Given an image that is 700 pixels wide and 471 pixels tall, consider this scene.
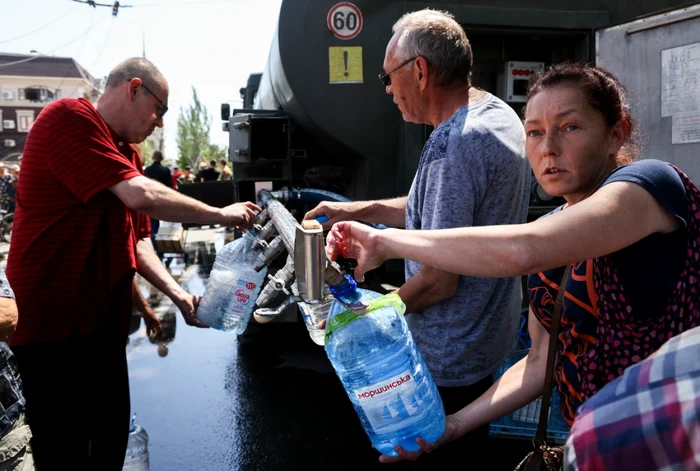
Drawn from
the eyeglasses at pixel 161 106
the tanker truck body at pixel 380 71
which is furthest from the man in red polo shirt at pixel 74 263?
the tanker truck body at pixel 380 71

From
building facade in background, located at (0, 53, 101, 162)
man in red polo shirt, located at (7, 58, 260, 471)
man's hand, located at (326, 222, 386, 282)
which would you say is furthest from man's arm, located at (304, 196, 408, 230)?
building facade in background, located at (0, 53, 101, 162)

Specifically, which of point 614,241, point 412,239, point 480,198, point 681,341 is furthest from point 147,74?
point 681,341

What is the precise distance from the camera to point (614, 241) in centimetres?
119

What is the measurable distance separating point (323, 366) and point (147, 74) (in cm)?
328

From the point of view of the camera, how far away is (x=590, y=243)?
1197 millimetres

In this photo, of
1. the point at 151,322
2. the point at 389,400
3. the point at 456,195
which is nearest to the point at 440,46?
the point at 456,195

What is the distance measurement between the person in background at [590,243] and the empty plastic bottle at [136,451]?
94.7 inches

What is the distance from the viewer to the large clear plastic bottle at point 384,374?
1552 millimetres

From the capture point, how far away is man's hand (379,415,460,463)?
167cm

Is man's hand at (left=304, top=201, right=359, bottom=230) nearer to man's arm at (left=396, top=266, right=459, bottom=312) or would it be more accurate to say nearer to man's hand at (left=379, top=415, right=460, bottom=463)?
man's arm at (left=396, top=266, right=459, bottom=312)

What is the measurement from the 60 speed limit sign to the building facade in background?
58.8 m

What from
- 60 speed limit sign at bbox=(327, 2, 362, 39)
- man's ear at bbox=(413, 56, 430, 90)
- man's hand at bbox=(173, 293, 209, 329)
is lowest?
man's hand at bbox=(173, 293, 209, 329)

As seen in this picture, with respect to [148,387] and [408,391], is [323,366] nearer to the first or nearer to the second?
[148,387]

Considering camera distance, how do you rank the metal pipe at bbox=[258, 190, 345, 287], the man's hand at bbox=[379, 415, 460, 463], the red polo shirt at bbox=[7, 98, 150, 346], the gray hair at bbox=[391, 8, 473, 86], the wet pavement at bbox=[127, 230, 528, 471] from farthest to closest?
the wet pavement at bbox=[127, 230, 528, 471], the red polo shirt at bbox=[7, 98, 150, 346], the gray hair at bbox=[391, 8, 473, 86], the man's hand at bbox=[379, 415, 460, 463], the metal pipe at bbox=[258, 190, 345, 287]
